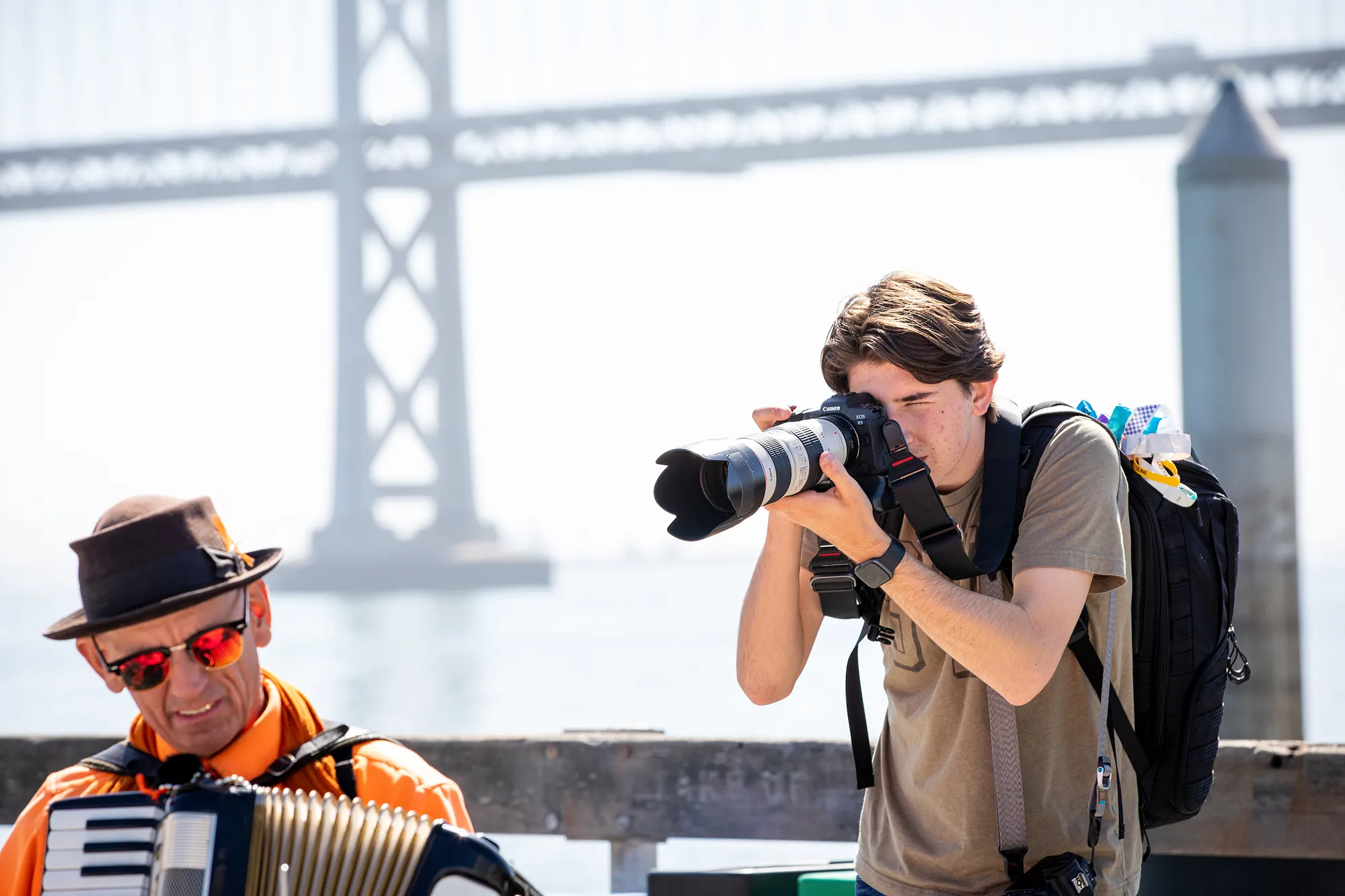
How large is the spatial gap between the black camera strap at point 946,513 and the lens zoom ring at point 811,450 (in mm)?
76

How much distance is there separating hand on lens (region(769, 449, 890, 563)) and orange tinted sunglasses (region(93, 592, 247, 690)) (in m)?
0.65

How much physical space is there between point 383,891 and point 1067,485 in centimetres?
78

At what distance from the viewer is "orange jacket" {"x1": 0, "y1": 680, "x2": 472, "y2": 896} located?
1.56 m

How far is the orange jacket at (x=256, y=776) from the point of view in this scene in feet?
5.13

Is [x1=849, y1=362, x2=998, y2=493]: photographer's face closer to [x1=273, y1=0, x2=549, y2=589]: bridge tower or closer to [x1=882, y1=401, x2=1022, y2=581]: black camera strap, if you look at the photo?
[x1=882, y1=401, x2=1022, y2=581]: black camera strap

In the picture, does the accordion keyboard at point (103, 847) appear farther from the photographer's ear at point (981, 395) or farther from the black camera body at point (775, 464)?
the photographer's ear at point (981, 395)

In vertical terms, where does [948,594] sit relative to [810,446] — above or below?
below

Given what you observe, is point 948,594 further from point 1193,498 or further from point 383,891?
point 383,891

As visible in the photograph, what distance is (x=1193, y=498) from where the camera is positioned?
1541 mm

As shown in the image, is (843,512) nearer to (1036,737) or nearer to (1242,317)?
(1036,737)

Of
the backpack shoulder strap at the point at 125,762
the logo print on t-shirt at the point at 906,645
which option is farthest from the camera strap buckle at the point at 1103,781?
the backpack shoulder strap at the point at 125,762

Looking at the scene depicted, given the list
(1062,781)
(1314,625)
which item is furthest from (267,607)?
(1314,625)

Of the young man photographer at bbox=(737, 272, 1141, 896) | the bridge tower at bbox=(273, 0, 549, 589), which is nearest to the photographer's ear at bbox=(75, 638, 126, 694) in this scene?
the young man photographer at bbox=(737, 272, 1141, 896)

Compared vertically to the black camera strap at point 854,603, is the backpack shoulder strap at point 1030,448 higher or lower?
higher
